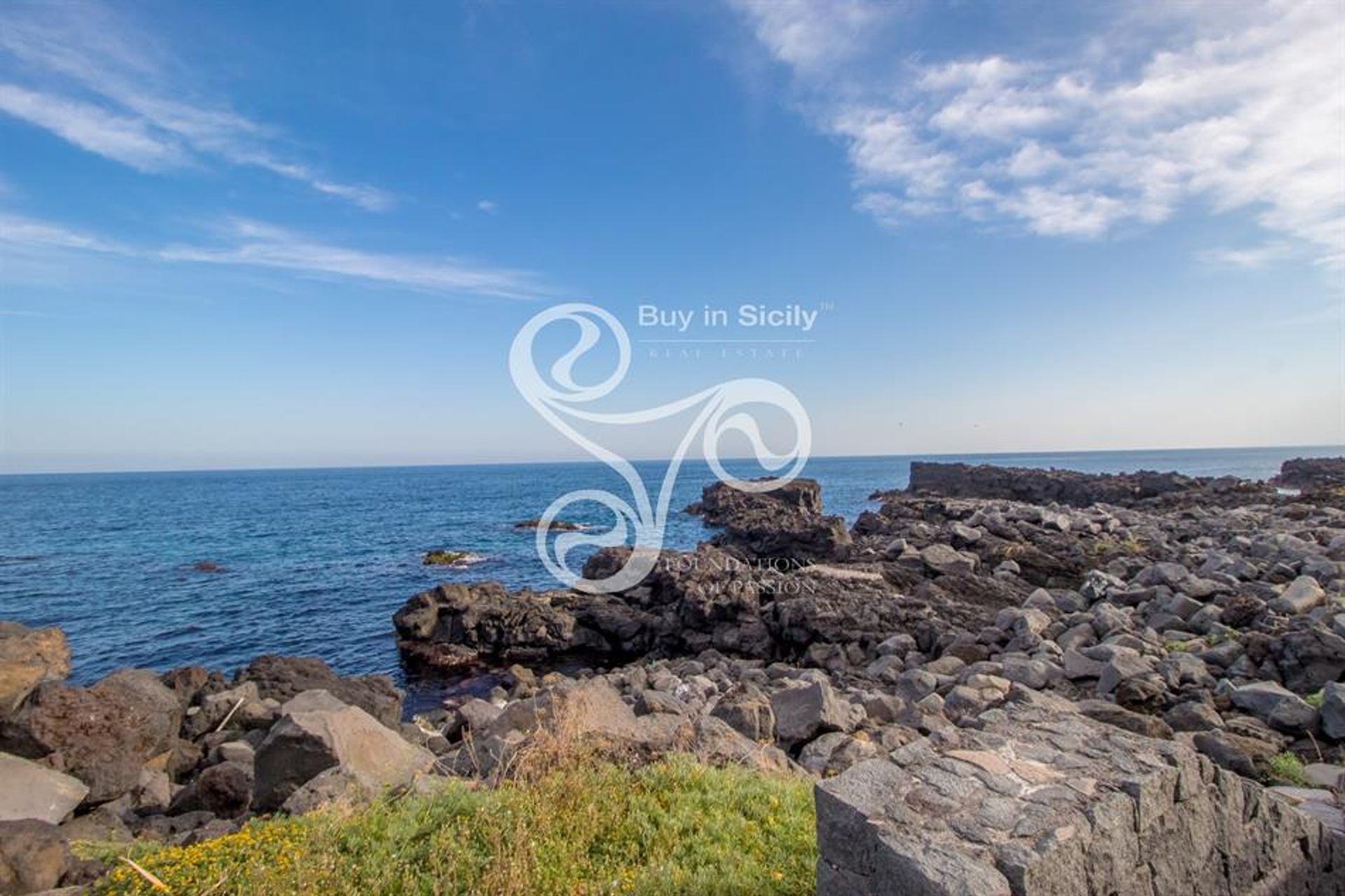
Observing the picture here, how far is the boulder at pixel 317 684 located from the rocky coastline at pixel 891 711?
98 mm

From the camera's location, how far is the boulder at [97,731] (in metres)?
8.60

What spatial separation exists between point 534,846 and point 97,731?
8.46 meters

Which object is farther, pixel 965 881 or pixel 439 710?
pixel 439 710

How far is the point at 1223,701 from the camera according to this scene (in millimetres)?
9742

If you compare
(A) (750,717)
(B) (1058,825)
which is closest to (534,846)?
(B) (1058,825)

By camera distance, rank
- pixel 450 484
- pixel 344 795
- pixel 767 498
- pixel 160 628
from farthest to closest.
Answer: pixel 450 484, pixel 767 498, pixel 160 628, pixel 344 795

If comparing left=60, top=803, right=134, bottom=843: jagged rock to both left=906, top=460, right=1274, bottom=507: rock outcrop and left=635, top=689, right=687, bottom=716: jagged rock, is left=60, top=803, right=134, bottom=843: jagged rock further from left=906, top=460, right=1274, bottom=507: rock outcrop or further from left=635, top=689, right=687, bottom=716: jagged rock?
left=906, top=460, right=1274, bottom=507: rock outcrop

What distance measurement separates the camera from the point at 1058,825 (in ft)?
12.3

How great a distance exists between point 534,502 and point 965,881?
74.4 metres

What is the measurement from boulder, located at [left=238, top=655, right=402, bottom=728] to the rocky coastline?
0.32ft

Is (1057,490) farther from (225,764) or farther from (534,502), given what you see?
(225,764)

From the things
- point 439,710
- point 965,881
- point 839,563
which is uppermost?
point 965,881

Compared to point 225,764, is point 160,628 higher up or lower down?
lower down

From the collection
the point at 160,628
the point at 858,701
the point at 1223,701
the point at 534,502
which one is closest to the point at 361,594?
the point at 160,628
